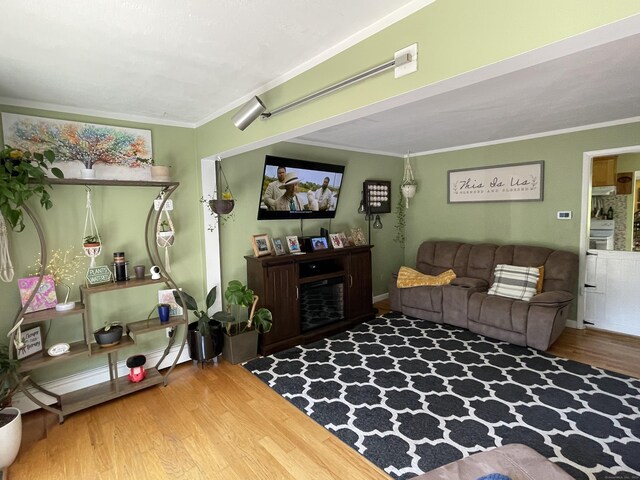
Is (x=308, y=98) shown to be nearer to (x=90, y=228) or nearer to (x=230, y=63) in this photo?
(x=230, y=63)

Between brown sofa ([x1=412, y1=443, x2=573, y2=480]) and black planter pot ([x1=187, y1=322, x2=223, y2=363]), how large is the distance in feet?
7.91

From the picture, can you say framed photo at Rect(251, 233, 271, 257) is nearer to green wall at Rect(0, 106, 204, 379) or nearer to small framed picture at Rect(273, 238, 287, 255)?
small framed picture at Rect(273, 238, 287, 255)

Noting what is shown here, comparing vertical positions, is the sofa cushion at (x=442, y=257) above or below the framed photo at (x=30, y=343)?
above

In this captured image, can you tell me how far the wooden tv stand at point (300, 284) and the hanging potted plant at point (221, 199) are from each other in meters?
0.65

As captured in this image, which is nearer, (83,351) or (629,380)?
(83,351)

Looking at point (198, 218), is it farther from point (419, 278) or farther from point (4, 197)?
point (419, 278)

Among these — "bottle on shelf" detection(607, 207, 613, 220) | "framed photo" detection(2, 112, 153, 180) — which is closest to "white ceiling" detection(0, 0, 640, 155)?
"framed photo" detection(2, 112, 153, 180)

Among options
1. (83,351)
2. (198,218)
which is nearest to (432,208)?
(198,218)

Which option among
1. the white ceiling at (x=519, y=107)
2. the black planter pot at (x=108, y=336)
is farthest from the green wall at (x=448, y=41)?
the black planter pot at (x=108, y=336)

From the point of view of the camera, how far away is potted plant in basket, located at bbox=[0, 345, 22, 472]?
1.95 m

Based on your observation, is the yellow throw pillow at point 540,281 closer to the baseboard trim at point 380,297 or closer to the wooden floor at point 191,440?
the wooden floor at point 191,440

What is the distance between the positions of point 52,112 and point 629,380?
510cm

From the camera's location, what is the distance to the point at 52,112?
2600 millimetres

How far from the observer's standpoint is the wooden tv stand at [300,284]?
351 centimetres
